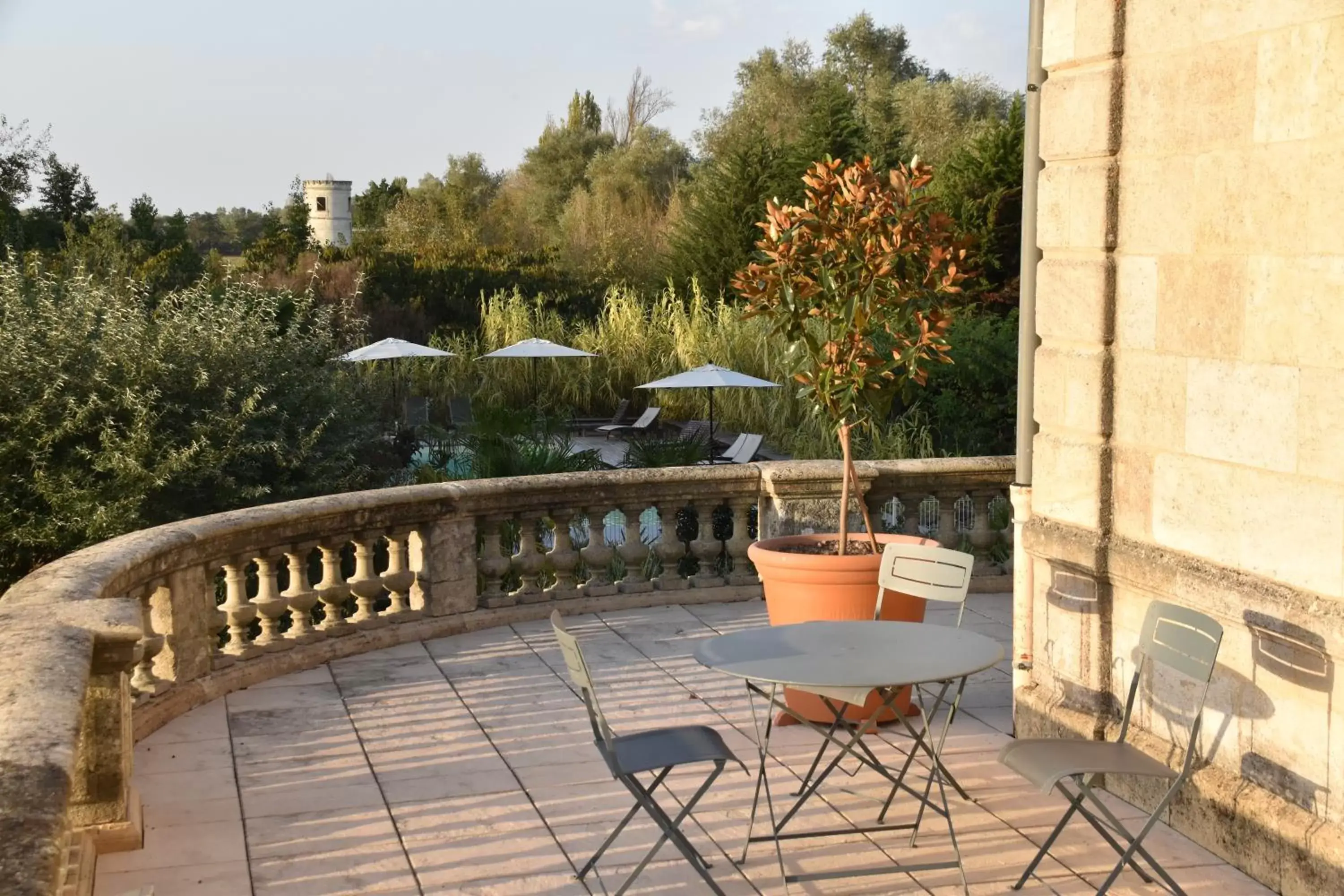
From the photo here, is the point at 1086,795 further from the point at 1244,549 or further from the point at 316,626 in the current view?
the point at 316,626

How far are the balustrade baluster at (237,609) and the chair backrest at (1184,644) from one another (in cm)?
383

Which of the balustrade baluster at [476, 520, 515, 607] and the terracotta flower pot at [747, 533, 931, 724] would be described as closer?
the terracotta flower pot at [747, 533, 931, 724]

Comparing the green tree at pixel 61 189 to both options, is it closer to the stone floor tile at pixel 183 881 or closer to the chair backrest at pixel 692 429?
the chair backrest at pixel 692 429

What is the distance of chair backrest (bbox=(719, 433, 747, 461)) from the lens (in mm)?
14391

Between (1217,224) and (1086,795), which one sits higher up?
(1217,224)

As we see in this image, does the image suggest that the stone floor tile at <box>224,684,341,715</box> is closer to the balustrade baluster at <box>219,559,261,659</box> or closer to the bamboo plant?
the balustrade baluster at <box>219,559,261,659</box>

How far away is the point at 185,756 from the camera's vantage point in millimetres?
5367

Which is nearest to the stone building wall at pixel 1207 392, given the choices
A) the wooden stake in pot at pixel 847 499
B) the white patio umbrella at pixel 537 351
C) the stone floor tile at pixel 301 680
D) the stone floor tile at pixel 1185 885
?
the stone floor tile at pixel 1185 885

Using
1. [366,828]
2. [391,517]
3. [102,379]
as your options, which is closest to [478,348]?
[102,379]

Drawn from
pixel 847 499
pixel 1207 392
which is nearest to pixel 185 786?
pixel 847 499

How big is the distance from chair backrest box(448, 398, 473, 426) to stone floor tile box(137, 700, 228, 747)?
11.4 metres

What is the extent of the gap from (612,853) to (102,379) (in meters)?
5.81

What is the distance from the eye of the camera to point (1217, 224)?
4305mm

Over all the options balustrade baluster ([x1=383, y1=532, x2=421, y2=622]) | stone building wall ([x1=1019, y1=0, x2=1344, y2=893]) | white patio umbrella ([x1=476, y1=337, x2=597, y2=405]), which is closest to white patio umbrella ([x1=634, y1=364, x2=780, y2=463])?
white patio umbrella ([x1=476, y1=337, x2=597, y2=405])
